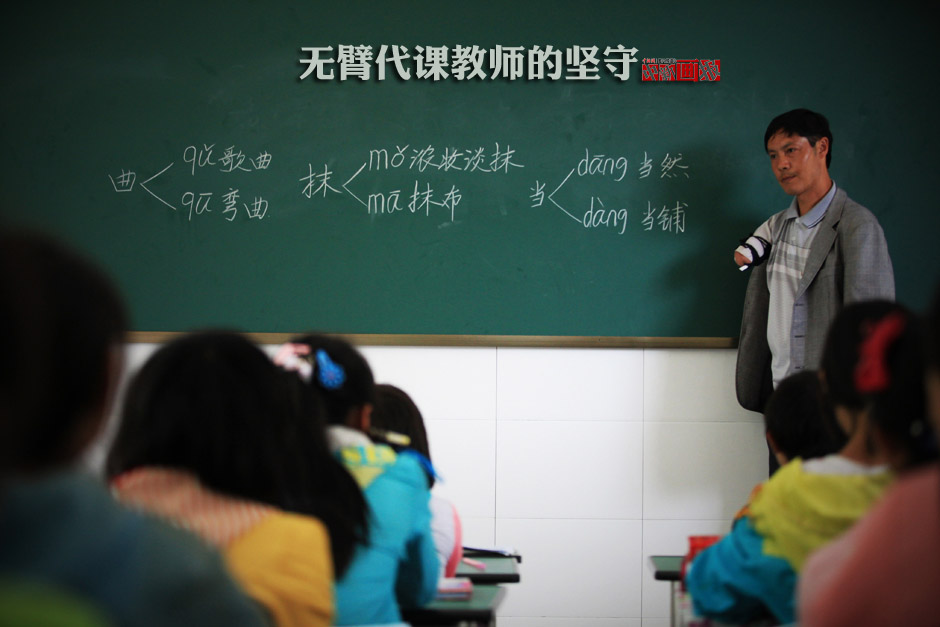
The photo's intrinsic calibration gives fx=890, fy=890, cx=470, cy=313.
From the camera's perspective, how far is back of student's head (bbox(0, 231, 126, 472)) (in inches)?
21.7

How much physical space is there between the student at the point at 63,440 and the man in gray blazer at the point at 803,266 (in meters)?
2.93

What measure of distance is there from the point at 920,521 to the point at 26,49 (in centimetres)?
386

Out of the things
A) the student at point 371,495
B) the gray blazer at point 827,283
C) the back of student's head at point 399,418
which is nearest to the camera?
the student at point 371,495

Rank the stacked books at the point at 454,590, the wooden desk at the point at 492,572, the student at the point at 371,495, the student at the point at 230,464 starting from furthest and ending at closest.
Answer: the wooden desk at the point at 492,572 < the stacked books at the point at 454,590 < the student at the point at 371,495 < the student at the point at 230,464

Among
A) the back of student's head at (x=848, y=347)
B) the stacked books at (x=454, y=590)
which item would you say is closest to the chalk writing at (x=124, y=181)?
the stacked books at (x=454, y=590)

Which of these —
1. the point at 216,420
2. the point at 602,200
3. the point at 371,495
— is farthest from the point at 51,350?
the point at 602,200

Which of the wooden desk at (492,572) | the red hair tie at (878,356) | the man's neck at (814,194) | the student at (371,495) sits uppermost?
the man's neck at (814,194)

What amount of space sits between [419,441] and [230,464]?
130 cm

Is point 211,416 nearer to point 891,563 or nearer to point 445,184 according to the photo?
point 891,563

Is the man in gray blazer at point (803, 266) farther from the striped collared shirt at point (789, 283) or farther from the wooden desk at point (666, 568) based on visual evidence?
the wooden desk at point (666, 568)

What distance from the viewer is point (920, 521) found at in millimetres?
844

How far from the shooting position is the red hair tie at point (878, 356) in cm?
120

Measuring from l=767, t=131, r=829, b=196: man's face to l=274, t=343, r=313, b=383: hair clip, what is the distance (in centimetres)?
214

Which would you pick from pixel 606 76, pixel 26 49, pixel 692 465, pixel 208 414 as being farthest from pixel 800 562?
pixel 26 49
